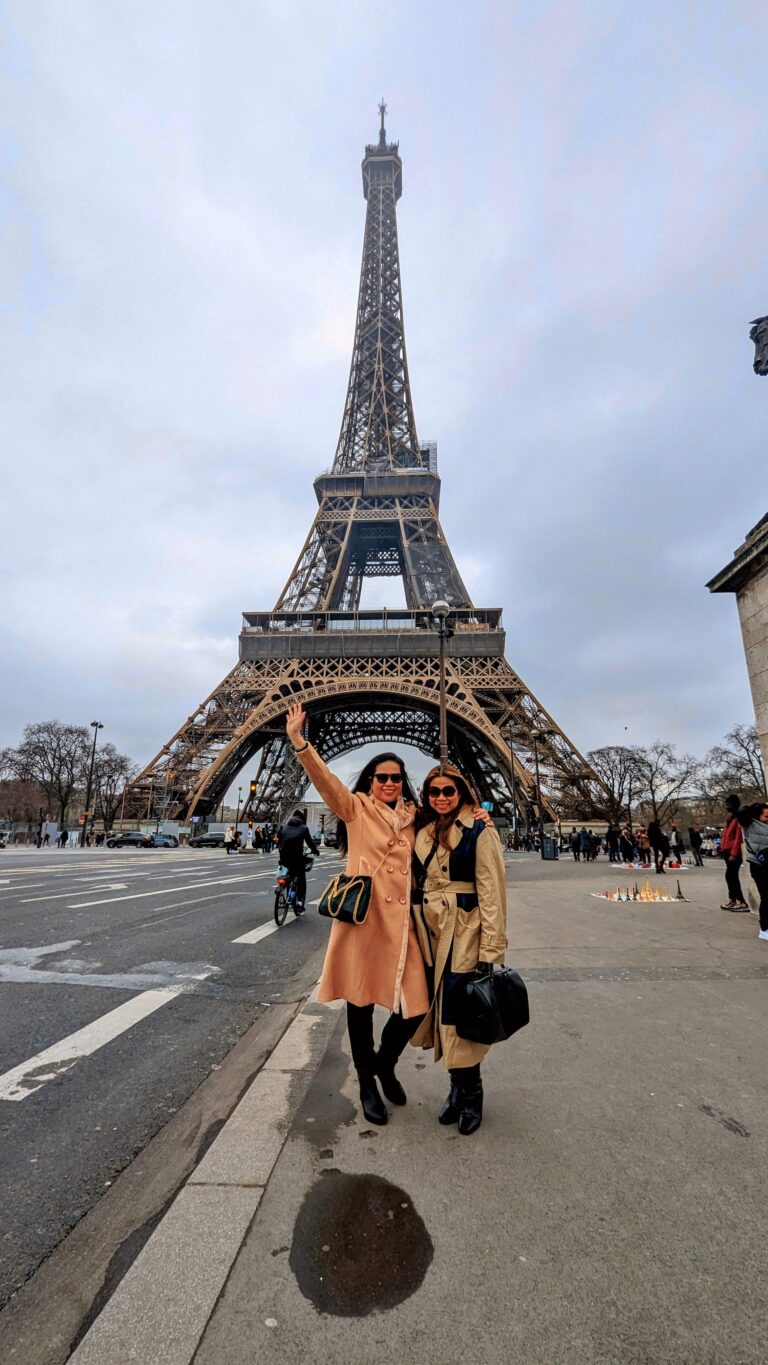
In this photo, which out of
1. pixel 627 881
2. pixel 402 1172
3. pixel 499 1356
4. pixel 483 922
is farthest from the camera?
pixel 627 881

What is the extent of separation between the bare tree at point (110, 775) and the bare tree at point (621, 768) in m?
45.4

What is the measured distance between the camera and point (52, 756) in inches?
2309

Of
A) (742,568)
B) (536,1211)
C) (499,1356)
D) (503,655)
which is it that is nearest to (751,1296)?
(536,1211)

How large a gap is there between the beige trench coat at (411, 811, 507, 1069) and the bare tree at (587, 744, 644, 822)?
183 ft

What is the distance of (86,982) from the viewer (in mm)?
5371

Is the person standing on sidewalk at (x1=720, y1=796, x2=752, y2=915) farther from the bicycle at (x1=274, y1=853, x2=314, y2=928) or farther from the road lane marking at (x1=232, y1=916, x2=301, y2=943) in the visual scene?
the road lane marking at (x1=232, y1=916, x2=301, y2=943)

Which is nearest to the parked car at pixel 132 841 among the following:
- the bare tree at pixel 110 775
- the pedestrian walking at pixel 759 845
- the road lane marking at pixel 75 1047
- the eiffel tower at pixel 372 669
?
the eiffel tower at pixel 372 669

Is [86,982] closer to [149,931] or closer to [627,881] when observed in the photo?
[149,931]

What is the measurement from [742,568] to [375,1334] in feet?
31.9

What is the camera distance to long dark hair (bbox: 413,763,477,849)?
3.04 meters

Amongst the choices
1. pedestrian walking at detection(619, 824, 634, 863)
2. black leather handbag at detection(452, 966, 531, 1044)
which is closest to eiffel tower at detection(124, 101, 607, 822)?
pedestrian walking at detection(619, 824, 634, 863)

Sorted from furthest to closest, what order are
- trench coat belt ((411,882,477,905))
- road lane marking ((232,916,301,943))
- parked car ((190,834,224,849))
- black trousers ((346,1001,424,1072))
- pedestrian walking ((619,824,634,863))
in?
parked car ((190,834,224,849)), pedestrian walking ((619,824,634,863)), road lane marking ((232,916,301,943)), black trousers ((346,1001,424,1072)), trench coat belt ((411,882,477,905))

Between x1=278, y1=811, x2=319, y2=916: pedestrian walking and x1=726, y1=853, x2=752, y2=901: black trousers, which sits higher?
x1=278, y1=811, x2=319, y2=916: pedestrian walking

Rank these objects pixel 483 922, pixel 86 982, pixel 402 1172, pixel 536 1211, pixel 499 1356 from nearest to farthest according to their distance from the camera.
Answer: pixel 499 1356 < pixel 536 1211 < pixel 402 1172 < pixel 483 922 < pixel 86 982
